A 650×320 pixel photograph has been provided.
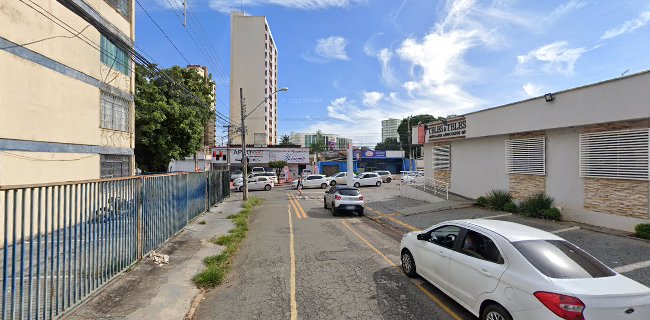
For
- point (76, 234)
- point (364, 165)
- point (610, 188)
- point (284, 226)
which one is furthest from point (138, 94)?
point (364, 165)

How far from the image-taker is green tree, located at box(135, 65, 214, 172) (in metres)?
21.7

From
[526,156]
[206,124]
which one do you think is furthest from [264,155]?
[526,156]

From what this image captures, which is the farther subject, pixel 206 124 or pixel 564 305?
pixel 206 124

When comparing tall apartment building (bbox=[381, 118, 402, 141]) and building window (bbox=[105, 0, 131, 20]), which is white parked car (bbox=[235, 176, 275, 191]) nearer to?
building window (bbox=[105, 0, 131, 20])

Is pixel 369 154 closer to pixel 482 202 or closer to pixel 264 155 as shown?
pixel 264 155

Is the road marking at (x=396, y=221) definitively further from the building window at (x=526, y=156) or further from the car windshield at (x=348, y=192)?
the building window at (x=526, y=156)

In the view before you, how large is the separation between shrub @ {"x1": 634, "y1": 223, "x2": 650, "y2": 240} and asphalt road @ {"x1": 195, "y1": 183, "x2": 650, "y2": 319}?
47 cm

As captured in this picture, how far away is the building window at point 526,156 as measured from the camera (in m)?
14.1

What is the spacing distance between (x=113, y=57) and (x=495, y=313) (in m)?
18.8

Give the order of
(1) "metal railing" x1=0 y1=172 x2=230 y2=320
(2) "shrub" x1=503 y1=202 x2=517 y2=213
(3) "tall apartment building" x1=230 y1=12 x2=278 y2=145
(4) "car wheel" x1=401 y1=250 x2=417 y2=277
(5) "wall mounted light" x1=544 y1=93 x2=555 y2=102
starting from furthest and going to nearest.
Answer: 1. (3) "tall apartment building" x1=230 y1=12 x2=278 y2=145
2. (2) "shrub" x1=503 y1=202 x2=517 y2=213
3. (5) "wall mounted light" x1=544 y1=93 x2=555 y2=102
4. (4) "car wheel" x1=401 y1=250 x2=417 y2=277
5. (1) "metal railing" x1=0 y1=172 x2=230 y2=320

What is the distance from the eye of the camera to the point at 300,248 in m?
9.59

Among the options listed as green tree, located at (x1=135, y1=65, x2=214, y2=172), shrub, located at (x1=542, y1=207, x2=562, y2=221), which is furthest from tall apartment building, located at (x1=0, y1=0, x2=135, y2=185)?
shrub, located at (x1=542, y1=207, x2=562, y2=221)

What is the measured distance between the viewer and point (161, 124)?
894 inches

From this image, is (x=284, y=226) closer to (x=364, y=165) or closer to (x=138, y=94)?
(x=138, y=94)
